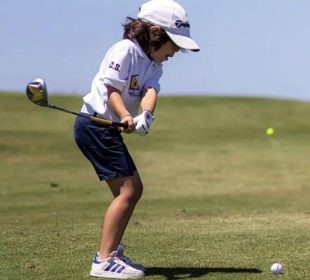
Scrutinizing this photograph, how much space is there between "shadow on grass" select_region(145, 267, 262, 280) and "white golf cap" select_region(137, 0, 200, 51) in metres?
1.62

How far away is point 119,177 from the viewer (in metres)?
5.96

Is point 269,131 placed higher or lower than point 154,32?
lower

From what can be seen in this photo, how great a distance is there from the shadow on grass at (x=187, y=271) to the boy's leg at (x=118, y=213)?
353 millimetres

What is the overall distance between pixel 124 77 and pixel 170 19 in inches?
21.3

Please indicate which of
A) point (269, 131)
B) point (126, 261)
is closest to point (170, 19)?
point (126, 261)

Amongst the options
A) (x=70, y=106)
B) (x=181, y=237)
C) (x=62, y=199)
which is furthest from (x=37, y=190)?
(x=70, y=106)

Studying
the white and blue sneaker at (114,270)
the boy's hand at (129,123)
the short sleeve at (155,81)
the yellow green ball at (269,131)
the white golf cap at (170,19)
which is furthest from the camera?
the yellow green ball at (269,131)

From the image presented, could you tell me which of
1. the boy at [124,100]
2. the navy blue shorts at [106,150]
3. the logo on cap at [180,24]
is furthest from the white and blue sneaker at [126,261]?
the logo on cap at [180,24]

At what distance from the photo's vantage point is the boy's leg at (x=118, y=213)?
5.92 meters

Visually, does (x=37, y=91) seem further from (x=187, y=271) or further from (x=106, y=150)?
(x=187, y=271)

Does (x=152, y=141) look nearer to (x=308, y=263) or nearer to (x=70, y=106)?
(x=70, y=106)

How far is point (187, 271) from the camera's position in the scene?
6109mm

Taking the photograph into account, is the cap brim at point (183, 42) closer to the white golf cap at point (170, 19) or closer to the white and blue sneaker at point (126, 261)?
the white golf cap at point (170, 19)

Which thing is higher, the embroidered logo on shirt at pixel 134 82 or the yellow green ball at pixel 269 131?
the embroidered logo on shirt at pixel 134 82
